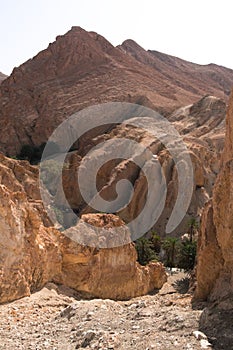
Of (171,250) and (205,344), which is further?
(171,250)

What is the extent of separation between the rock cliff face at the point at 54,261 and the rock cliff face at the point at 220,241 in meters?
4.80

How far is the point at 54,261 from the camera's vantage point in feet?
46.7

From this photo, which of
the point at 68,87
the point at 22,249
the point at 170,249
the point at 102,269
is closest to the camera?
the point at 22,249

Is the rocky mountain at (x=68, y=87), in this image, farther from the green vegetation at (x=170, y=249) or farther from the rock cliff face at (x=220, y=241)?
the rock cliff face at (x=220, y=241)

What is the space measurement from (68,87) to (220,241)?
178 feet

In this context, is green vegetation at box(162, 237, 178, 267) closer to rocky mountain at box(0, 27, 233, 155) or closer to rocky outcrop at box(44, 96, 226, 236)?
rocky outcrop at box(44, 96, 226, 236)

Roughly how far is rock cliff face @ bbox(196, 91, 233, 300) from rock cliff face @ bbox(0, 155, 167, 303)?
4797 mm

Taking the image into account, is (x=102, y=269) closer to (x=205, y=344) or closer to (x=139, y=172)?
(x=205, y=344)

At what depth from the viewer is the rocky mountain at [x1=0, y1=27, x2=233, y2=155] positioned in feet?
180

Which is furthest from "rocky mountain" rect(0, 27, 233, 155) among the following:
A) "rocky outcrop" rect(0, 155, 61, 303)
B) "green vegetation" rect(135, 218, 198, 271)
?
"rocky outcrop" rect(0, 155, 61, 303)

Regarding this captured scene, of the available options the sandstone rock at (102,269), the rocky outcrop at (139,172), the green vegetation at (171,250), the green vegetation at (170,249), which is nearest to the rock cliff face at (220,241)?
the sandstone rock at (102,269)

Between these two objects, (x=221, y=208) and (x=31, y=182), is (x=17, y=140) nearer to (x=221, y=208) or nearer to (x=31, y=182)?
(x=31, y=182)

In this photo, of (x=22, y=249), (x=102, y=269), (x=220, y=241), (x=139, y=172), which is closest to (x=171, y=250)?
(x=139, y=172)

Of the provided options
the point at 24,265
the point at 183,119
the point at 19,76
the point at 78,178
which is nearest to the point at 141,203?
the point at 78,178
